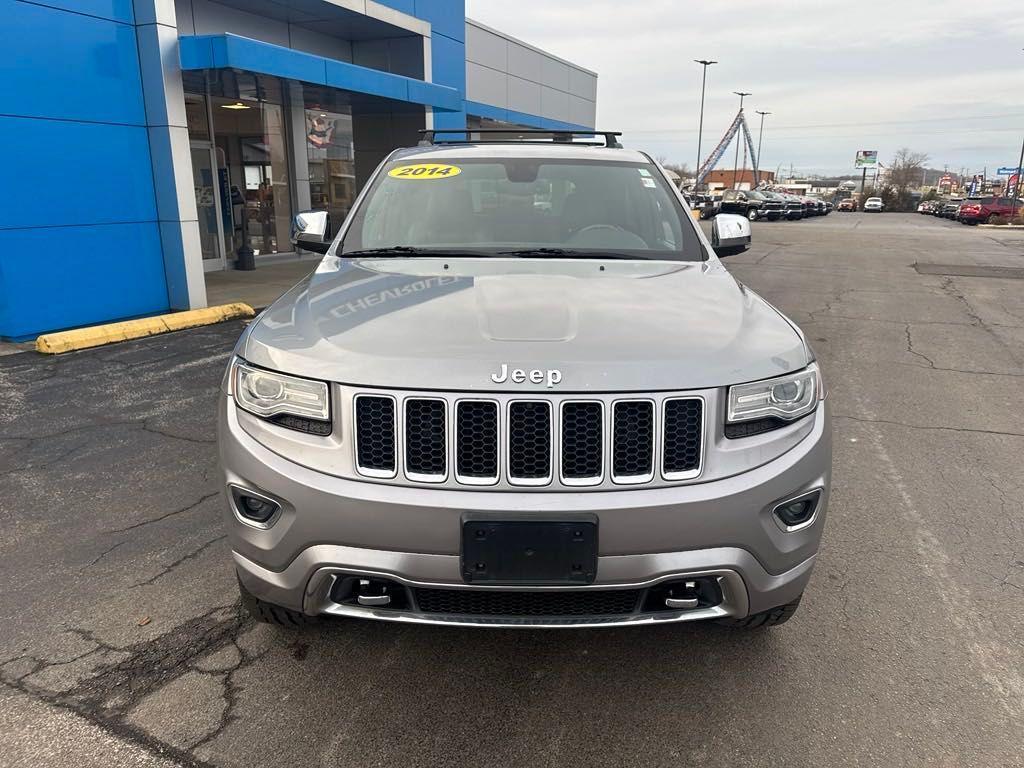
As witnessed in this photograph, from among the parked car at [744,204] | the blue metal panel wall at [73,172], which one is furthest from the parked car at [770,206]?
the blue metal panel wall at [73,172]

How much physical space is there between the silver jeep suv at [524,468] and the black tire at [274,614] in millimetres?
13

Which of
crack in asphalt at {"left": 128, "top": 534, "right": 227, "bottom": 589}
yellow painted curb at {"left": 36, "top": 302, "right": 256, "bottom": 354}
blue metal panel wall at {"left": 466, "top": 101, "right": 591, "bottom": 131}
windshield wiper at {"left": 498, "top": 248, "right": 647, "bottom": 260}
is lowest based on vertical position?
crack in asphalt at {"left": 128, "top": 534, "right": 227, "bottom": 589}

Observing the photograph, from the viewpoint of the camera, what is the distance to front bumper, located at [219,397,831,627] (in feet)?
6.98

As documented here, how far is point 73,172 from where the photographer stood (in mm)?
8766

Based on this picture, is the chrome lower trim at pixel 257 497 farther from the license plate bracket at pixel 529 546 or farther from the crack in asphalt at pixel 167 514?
the crack in asphalt at pixel 167 514

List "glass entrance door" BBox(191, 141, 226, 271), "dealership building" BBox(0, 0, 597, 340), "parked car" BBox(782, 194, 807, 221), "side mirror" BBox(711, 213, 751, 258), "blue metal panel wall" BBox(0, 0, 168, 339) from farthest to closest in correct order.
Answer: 1. "parked car" BBox(782, 194, 807, 221)
2. "glass entrance door" BBox(191, 141, 226, 271)
3. "dealership building" BBox(0, 0, 597, 340)
4. "blue metal panel wall" BBox(0, 0, 168, 339)
5. "side mirror" BBox(711, 213, 751, 258)

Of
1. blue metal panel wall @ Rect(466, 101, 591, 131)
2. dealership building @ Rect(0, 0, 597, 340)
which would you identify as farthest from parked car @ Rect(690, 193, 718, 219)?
dealership building @ Rect(0, 0, 597, 340)

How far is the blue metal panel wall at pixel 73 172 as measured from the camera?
26.8 feet

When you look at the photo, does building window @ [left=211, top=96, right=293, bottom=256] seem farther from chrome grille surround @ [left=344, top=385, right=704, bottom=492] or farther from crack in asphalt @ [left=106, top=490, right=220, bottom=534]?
chrome grille surround @ [left=344, top=385, right=704, bottom=492]

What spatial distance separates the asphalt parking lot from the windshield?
1.66m

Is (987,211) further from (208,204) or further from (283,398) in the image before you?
(283,398)

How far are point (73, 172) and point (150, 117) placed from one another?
1.35 meters

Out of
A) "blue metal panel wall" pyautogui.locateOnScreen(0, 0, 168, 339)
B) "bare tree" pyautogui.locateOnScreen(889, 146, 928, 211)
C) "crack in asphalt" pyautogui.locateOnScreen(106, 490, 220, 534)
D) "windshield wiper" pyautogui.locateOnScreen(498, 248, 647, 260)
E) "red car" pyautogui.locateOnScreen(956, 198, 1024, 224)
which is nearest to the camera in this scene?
"windshield wiper" pyautogui.locateOnScreen(498, 248, 647, 260)

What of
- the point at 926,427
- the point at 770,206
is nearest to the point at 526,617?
the point at 926,427
